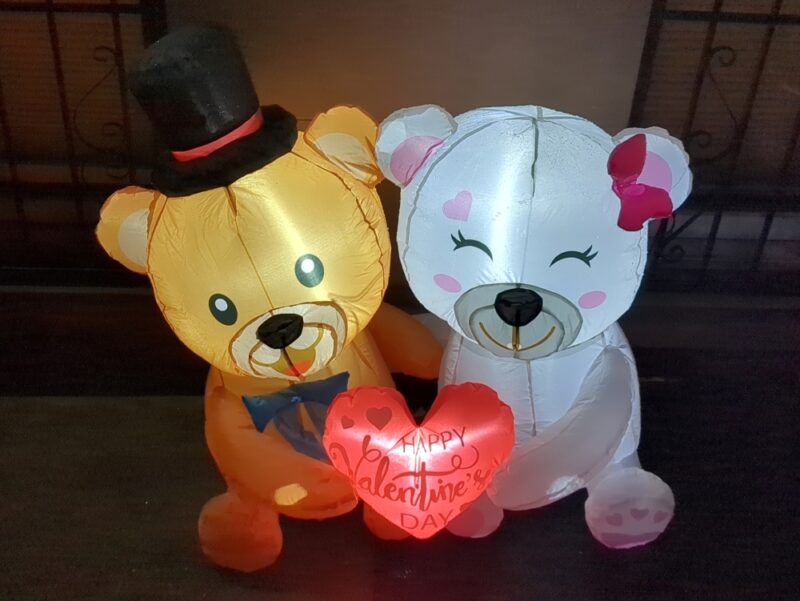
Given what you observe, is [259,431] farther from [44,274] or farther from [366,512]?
[44,274]

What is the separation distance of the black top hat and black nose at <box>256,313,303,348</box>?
0.16m

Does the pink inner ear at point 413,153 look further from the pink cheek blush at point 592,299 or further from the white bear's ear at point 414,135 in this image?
the pink cheek blush at point 592,299

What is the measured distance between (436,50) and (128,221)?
1.67ft

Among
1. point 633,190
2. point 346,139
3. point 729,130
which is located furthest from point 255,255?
point 729,130

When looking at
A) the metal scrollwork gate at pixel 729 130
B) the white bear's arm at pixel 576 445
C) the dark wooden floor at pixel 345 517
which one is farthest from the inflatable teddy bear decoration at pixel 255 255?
the metal scrollwork gate at pixel 729 130

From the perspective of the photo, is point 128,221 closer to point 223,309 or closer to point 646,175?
point 223,309

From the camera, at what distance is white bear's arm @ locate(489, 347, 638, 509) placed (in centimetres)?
96

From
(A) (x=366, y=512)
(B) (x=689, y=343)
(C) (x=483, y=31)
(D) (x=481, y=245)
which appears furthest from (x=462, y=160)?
(B) (x=689, y=343)

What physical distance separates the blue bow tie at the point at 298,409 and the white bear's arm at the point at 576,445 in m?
0.23

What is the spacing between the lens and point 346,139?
92 cm

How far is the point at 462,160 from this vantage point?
0.85 meters

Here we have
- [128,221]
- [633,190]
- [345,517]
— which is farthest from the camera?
[345,517]

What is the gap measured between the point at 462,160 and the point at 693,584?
62 centimetres

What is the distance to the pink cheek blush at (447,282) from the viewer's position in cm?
88
